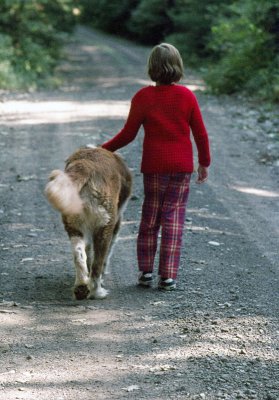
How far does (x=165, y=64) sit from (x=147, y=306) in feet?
6.26

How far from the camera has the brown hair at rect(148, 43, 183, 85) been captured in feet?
19.1

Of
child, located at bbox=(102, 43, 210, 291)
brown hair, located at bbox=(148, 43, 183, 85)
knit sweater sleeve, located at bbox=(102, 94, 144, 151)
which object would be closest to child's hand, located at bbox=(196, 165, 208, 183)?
child, located at bbox=(102, 43, 210, 291)

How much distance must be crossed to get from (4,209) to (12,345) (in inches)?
177

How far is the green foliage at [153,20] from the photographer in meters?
40.6

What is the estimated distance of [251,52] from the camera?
808 inches

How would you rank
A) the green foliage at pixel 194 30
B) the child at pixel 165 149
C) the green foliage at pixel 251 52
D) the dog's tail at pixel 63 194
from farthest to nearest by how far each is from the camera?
1. the green foliage at pixel 194 30
2. the green foliage at pixel 251 52
3. the child at pixel 165 149
4. the dog's tail at pixel 63 194

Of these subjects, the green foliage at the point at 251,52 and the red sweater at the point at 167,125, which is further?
the green foliage at the point at 251,52

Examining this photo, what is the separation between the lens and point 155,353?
485 cm

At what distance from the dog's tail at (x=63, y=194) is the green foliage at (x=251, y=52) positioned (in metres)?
12.8

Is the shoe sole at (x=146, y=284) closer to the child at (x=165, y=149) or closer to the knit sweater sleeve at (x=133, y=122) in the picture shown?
the child at (x=165, y=149)

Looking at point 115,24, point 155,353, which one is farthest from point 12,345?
point 115,24

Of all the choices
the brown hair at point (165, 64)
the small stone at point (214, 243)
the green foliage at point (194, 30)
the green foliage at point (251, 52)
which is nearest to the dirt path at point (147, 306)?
the small stone at point (214, 243)

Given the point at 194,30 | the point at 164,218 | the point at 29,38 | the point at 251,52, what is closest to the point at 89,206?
the point at 164,218

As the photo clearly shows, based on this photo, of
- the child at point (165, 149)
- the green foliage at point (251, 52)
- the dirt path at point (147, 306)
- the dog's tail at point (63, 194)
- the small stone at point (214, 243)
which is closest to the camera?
the dirt path at point (147, 306)
